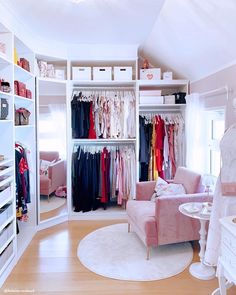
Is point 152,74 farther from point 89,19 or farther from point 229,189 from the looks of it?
point 229,189

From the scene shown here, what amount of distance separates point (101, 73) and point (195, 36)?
1.49 meters

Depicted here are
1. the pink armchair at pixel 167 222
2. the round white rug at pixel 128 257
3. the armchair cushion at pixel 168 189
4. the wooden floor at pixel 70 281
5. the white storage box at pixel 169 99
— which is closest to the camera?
the wooden floor at pixel 70 281

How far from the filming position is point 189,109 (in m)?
3.79

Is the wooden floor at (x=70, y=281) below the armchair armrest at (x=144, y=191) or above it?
below

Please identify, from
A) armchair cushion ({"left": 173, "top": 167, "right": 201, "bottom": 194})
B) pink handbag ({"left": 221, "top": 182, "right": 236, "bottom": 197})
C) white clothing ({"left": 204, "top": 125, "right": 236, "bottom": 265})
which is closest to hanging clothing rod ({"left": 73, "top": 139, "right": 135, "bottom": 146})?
armchair cushion ({"left": 173, "top": 167, "right": 201, "bottom": 194})

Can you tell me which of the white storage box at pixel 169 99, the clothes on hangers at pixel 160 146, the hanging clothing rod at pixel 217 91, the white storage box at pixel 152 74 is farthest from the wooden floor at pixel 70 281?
the white storage box at pixel 152 74

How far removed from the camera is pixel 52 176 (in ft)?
12.8

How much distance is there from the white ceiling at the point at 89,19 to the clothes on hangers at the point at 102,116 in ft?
2.54

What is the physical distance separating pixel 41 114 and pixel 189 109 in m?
1.95

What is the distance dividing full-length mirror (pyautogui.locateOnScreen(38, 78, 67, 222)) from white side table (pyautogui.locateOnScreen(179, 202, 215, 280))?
6.22 ft

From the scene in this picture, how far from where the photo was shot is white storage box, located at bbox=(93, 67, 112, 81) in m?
3.97

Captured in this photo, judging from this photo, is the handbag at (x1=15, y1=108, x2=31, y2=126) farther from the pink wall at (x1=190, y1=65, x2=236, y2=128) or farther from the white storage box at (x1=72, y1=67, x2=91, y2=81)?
the pink wall at (x1=190, y1=65, x2=236, y2=128)

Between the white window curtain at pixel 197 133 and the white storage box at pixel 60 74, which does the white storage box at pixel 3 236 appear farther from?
the white window curtain at pixel 197 133

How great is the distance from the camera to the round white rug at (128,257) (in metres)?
2.59
